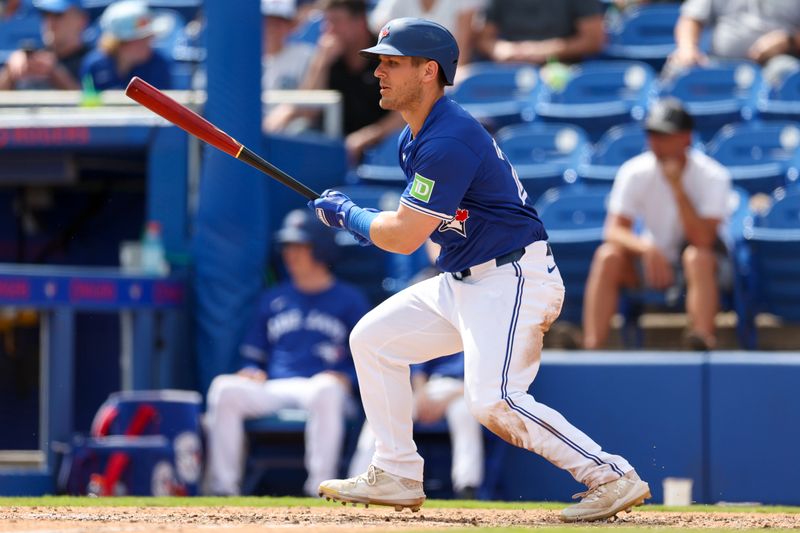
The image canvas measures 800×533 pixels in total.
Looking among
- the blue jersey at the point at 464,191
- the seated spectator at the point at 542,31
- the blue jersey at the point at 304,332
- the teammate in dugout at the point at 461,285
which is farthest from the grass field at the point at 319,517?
the seated spectator at the point at 542,31

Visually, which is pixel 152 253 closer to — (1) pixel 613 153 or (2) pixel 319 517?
(1) pixel 613 153

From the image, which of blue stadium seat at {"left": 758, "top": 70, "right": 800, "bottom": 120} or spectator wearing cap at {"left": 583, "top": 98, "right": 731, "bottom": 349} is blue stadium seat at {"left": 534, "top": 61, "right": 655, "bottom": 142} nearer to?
blue stadium seat at {"left": 758, "top": 70, "right": 800, "bottom": 120}

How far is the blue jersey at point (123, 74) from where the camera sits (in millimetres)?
8977

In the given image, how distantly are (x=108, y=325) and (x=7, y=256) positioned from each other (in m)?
1.08

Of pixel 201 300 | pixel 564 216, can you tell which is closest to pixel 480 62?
pixel 564 216

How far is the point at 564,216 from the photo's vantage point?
8.09m

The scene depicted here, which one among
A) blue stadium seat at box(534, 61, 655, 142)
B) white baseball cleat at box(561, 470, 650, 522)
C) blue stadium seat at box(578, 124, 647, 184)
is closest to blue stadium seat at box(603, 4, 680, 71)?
blue stadium seat at box(534, 61, 655, 142)

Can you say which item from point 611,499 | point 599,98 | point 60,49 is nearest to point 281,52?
→ point 60,49

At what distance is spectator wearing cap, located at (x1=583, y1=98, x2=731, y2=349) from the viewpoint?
7.14m

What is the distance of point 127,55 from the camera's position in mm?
8977

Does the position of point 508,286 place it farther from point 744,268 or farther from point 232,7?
point 232,7

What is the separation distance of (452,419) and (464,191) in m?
2.56

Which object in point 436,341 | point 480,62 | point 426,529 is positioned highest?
point 480,62

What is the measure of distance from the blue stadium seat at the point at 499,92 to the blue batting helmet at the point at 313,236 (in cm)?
212
